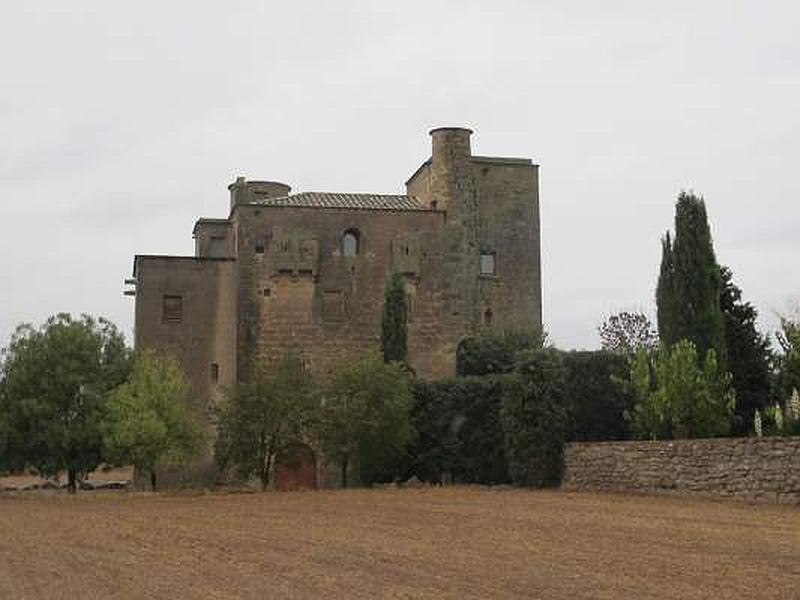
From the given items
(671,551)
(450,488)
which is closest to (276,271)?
(450,488)

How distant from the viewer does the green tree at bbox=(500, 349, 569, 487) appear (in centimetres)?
3138

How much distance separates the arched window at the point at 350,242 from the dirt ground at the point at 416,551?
74.6 feet

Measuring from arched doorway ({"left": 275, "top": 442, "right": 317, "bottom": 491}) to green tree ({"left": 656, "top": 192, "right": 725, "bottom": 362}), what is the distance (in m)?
15.4

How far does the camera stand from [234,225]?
47.8m

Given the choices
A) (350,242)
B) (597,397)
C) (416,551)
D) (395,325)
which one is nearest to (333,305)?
(350,242)

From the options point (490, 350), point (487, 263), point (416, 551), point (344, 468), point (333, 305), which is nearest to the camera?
point (416, 551)

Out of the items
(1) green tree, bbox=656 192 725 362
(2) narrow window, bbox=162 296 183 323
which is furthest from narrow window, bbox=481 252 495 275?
(1) green tree, bbox=656 192 725 362

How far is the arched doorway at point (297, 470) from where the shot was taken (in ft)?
135

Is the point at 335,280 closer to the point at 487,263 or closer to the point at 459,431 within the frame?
the point at 487,263

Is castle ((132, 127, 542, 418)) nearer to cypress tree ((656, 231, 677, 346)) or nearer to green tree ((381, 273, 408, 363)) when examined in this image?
green tree ((381, 273, 408, 363))

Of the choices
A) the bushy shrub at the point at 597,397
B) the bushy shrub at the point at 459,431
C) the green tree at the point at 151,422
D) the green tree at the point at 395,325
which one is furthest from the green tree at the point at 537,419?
the green tree at the point at 151,422

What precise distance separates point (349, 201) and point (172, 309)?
874 cm

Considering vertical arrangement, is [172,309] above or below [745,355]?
above

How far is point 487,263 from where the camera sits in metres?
51.3
